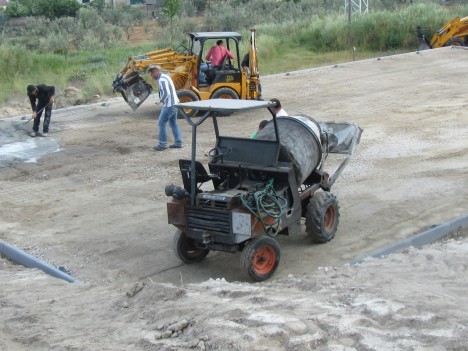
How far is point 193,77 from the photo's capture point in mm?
17625

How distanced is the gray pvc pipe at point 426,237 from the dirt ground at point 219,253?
35cm

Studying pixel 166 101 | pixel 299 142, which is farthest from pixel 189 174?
pixel 166 101

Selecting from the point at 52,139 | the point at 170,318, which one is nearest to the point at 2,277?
the point at 170,318

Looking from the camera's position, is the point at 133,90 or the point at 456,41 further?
the point at 456,41

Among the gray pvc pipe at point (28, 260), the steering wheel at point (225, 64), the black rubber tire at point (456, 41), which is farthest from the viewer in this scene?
the black rubber tire at point (456, 41)

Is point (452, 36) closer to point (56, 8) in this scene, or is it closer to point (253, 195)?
point (253, 195)

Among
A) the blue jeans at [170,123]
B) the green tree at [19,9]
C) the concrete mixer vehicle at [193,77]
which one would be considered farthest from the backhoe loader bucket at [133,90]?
the green tree at [19,9]

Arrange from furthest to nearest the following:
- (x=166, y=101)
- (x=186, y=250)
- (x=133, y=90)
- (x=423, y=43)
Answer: (x=423, y=43) → (x=133, y=90) → (x=166, y=101) → (x=186, y=250)

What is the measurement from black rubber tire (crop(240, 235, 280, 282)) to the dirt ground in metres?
0.22

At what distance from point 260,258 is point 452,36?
21278 mm

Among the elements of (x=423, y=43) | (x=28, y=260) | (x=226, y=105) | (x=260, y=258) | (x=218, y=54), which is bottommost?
(x=28, y=260)

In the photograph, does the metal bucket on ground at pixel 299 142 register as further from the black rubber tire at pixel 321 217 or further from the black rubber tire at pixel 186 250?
the black rubber tire at pixel 186 250

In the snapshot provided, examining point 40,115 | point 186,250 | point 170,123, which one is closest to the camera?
point 186,250

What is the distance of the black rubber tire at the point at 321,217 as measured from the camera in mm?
9227
